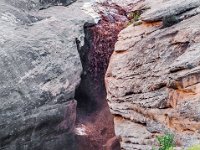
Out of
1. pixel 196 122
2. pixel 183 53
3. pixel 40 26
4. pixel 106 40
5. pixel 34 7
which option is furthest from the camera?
pixel 106 40

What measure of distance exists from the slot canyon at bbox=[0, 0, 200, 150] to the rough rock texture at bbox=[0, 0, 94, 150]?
2cm

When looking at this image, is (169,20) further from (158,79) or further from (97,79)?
(97,79)

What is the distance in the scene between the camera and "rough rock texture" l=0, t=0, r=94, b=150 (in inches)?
360

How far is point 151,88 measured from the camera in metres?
8.70

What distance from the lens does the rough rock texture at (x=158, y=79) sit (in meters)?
7.68

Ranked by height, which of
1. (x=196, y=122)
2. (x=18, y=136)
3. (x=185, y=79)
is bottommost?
(x=18, y=136)

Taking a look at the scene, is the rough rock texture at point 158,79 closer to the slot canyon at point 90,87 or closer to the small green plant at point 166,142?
the slot canyon at point 90,87

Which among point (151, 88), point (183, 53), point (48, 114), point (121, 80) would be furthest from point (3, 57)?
point (183, 53)

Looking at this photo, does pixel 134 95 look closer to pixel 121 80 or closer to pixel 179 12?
pixel 121 80

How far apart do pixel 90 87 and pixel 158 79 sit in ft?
13.2

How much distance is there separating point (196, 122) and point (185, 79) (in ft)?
2.94

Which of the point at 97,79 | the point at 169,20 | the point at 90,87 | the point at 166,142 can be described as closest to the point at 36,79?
A: the point at 90,87

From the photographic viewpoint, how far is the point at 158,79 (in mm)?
8586

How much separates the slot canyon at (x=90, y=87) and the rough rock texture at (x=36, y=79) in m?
0.02
